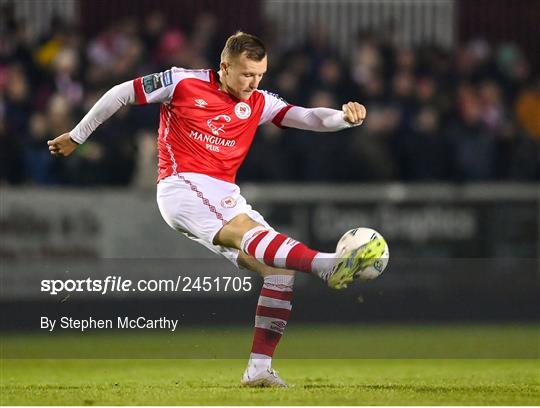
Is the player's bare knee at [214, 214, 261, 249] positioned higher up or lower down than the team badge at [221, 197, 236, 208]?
lower down

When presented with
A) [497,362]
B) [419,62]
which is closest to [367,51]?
[419,62]

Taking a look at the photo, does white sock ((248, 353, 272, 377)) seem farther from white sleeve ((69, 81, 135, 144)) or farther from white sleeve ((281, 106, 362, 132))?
white sleeve ((69, 81, 135, 144))

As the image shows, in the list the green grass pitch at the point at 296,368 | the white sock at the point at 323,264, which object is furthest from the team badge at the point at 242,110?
the green grass pitch at the point at 296,368

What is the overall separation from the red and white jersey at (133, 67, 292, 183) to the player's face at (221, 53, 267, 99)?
0.14 metres

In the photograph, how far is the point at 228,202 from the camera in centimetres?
945

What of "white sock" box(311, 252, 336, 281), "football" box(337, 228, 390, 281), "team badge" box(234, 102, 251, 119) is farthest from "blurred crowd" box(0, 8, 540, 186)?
"football" box(337, 228, 390, 281)

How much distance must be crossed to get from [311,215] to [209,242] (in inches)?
271

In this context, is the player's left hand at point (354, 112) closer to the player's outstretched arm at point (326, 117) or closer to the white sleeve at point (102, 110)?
the player's outstretched arm at point (326, 117)

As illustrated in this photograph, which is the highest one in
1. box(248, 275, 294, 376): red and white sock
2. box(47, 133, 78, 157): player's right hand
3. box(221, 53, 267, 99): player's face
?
box(221, 53, 267, 99): player's face

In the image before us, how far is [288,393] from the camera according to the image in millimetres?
9016

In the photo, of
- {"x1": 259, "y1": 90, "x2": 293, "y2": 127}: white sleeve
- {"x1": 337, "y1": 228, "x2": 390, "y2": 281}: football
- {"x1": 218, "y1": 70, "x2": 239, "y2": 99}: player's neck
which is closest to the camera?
{"x1": 337, "y1": 228, "x2": 390, "y2": 281}: football

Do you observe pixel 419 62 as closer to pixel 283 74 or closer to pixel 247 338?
pixel 283 74

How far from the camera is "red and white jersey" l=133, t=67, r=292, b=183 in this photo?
952 cm

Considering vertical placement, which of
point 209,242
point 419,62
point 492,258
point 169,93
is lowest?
point 492,258
